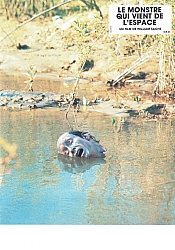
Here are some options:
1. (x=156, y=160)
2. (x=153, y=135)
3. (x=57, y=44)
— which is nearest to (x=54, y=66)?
(x=57, y=44)

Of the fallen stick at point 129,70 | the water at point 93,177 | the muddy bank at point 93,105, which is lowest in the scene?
the water at point 93,177

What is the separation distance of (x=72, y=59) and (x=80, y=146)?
9.67 ft

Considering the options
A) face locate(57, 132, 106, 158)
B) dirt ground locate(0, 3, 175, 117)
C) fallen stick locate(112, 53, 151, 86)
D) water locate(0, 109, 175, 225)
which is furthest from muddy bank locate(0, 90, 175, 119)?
face locate(57, 132, 106, 158)

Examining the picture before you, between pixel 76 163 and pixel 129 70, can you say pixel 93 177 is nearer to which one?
pixel 76 163

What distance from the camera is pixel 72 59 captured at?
6176 mm

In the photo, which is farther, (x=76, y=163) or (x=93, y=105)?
(x=93, y=105)

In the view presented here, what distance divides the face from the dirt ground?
4.56 feet

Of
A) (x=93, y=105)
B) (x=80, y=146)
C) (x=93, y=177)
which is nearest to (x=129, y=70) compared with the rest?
(x=93, y=105)

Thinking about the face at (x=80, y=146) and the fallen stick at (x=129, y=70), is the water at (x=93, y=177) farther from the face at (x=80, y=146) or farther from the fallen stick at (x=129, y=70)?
the fallen stick at (x=129, y=70)

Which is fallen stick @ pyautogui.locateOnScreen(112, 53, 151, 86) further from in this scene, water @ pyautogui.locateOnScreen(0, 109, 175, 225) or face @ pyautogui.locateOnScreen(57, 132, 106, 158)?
face @ pyautogui.locateOnScreen(57, 132, 106, 158)

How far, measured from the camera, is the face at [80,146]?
11.0 ft

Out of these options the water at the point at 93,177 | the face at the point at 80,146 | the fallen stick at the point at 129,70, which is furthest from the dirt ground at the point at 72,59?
the face at the point at 80,146

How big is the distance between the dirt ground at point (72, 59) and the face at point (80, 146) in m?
1.39
